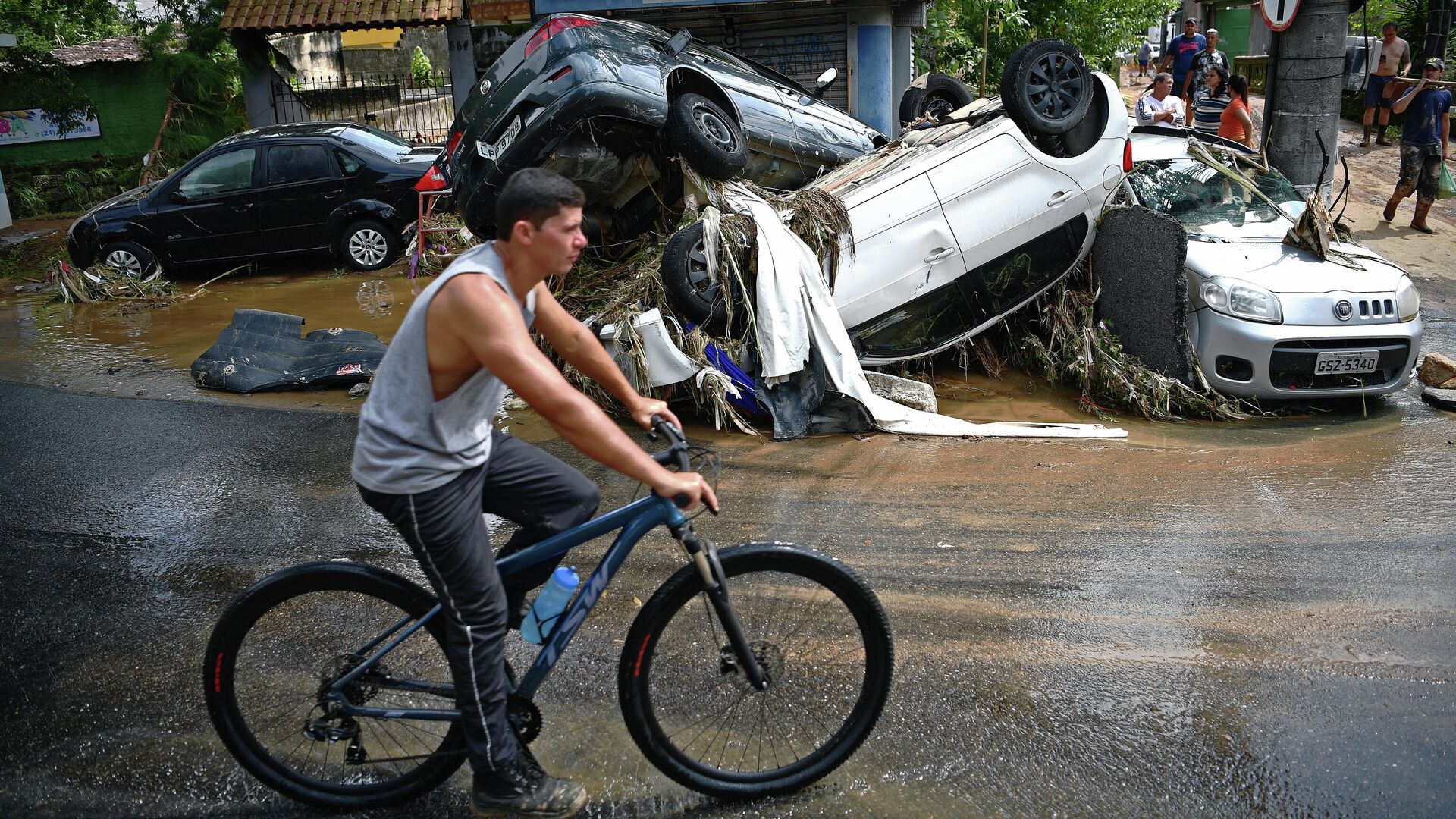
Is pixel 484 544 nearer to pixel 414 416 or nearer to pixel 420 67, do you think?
pixel 414 416

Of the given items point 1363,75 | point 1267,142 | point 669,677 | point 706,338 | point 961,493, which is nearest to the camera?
point 669,677

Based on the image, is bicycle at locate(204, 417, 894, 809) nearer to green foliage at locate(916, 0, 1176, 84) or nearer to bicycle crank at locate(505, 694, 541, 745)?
bicycle crank at locate(505, 694, 541, 745)

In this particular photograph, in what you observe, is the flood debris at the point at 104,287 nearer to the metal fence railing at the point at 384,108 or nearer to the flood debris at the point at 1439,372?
the metal fence railing at the point at 384,108

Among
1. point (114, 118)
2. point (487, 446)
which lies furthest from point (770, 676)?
point (114, 118)

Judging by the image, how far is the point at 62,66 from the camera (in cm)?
1659

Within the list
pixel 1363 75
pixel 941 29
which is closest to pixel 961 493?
pixel 1363 75

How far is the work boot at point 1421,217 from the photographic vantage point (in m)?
12.0

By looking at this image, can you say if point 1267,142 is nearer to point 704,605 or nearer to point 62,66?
point 704,605

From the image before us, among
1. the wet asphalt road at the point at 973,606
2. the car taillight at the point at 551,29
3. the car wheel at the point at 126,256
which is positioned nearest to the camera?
the wet asphalt road at the point at 973,606

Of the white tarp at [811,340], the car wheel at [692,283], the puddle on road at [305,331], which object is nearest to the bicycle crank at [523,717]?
the white tarp at [811,340]

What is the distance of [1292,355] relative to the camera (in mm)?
6832

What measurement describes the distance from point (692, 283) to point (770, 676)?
4017 millimetres

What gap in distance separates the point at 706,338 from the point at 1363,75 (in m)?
10.4

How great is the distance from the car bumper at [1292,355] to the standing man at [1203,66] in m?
8.01
